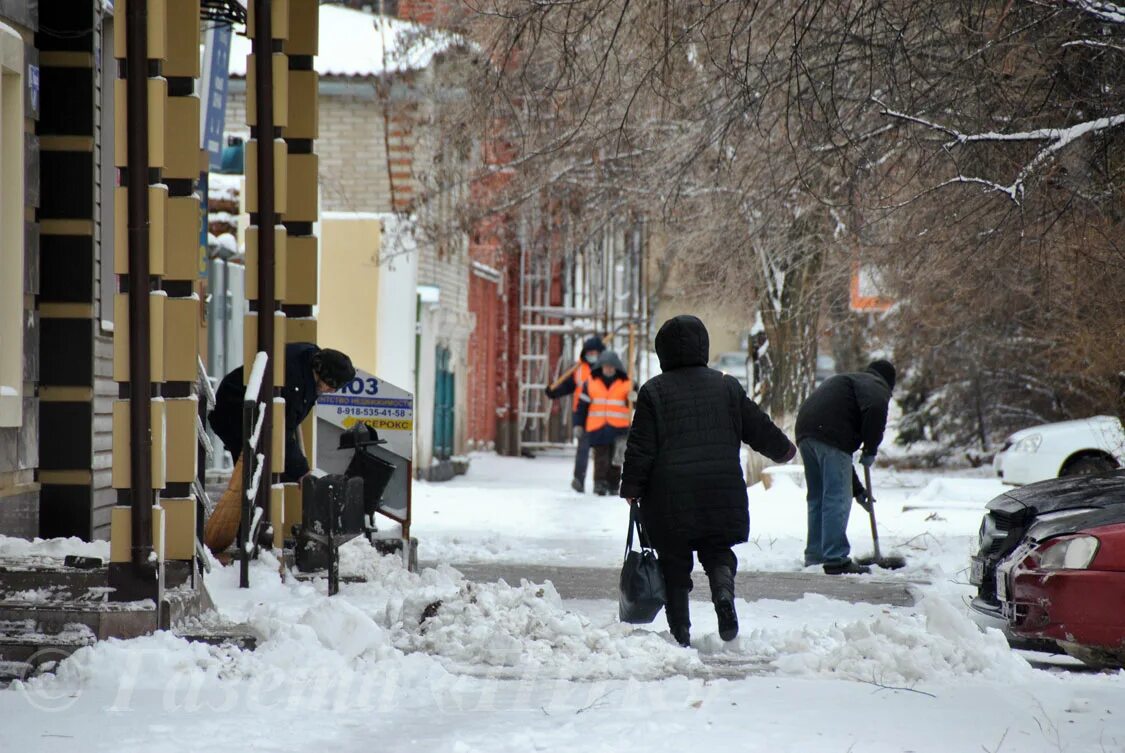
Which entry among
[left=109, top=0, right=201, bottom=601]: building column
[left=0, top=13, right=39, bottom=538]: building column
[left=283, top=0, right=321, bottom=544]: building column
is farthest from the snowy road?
[left=109, top=0, right=201, bottom=601]: building column

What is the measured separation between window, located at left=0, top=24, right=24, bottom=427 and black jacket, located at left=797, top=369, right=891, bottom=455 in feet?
18.9

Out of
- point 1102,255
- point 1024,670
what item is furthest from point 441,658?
point 1102,255

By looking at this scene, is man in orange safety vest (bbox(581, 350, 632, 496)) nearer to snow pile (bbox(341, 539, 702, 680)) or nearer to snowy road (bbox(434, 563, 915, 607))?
snowy road (bbox(434, 563, 915, 607))

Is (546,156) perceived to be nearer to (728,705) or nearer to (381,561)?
(381,561)

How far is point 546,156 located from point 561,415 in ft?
54.1

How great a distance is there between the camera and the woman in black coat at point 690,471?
7.89m

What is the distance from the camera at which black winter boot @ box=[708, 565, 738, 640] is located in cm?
791

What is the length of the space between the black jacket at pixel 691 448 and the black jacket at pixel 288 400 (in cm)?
282

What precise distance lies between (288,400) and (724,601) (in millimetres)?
3446

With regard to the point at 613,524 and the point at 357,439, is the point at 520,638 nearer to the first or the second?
the point at 357,439

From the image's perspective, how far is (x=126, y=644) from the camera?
22.2 feet

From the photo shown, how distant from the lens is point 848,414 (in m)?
12.0

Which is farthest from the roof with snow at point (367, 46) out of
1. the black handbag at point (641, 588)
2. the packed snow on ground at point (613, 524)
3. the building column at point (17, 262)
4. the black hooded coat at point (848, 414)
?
the black handbag at point (641, 588)

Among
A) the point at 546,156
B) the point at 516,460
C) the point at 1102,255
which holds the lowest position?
the point at 516,460
